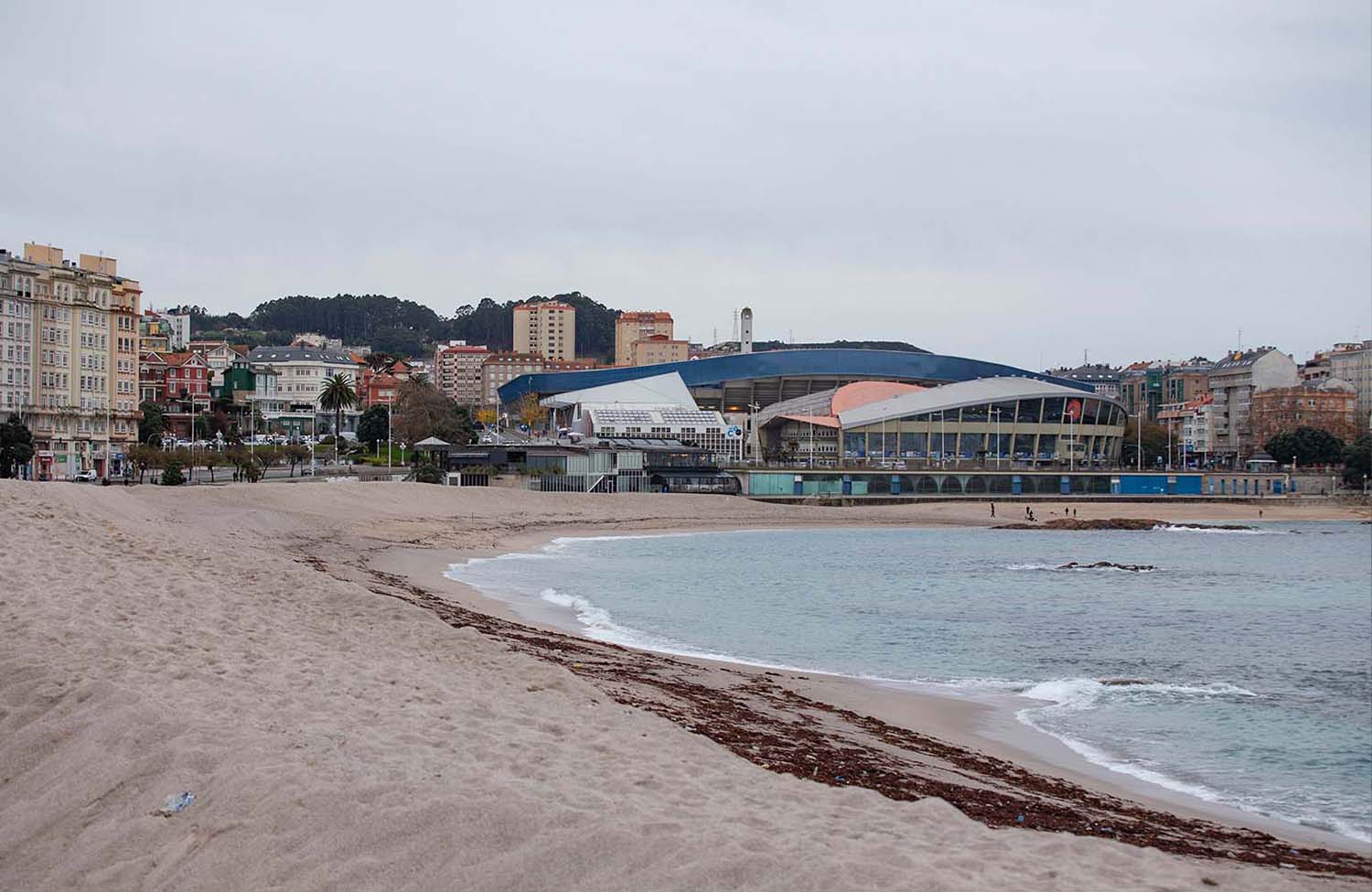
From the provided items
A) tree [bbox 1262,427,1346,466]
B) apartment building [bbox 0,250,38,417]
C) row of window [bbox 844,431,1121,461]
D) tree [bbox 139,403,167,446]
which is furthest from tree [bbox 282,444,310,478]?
tree [bbox 1262,427,1346,466]

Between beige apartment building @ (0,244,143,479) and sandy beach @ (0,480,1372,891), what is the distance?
47.6 metres

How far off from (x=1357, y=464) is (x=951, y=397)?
33.7 m

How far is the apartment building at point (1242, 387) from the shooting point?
13200cm

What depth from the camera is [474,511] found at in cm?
5009

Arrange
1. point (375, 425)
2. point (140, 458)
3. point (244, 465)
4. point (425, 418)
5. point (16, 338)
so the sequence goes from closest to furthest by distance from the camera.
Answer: point (140, 458) < point (16, 338) < point (244, 465) < point (425, 418) < point (375, 425)

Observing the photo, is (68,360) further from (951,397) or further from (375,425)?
(951,397)

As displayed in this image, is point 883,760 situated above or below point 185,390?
below

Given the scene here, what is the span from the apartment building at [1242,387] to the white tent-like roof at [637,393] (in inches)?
2453

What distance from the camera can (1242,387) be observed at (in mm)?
133625

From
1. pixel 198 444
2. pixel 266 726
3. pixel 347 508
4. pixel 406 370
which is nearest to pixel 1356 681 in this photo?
pixel 266 726

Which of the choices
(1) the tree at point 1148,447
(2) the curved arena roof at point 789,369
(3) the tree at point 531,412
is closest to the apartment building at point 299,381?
(3) the tree at point 531,412

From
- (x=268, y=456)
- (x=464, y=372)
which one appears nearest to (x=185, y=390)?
(x=268, y=456)

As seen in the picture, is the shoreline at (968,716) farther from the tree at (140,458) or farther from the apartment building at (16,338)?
the apartment building at (16,338)

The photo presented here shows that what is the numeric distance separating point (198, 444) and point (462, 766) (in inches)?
3165
